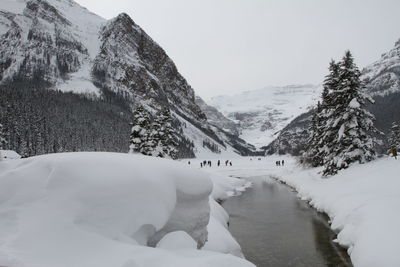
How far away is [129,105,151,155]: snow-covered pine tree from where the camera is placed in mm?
33406

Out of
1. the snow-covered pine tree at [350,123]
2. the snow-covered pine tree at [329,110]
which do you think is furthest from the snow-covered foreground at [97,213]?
the snow-covered pine tree at [329,110]

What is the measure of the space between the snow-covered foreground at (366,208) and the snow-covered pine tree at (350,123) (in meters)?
1.47

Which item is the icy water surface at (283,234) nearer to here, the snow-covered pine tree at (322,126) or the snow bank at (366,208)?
the snow bank at (366,208)

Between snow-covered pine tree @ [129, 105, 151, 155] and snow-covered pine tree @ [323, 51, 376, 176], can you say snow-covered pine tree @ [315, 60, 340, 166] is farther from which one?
snow-covered pine tree @ [129, 105, 151, 155]

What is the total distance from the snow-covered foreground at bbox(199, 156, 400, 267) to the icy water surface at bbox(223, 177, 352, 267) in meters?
0.69

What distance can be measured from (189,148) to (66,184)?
162 meters

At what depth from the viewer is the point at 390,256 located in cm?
959

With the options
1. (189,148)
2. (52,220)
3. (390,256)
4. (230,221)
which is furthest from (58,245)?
(189,148)

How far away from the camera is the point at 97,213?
6.22 metres

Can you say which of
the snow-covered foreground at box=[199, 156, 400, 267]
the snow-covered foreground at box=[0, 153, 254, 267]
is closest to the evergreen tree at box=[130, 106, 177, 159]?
the snow-covered foreground at box=[199, 156, 400, 267]

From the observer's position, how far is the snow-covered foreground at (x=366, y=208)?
1058cm

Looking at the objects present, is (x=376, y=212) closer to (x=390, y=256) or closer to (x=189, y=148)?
(x=390, y=256)

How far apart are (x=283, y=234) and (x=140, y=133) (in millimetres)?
20295

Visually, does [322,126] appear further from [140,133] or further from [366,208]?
[366,208]
